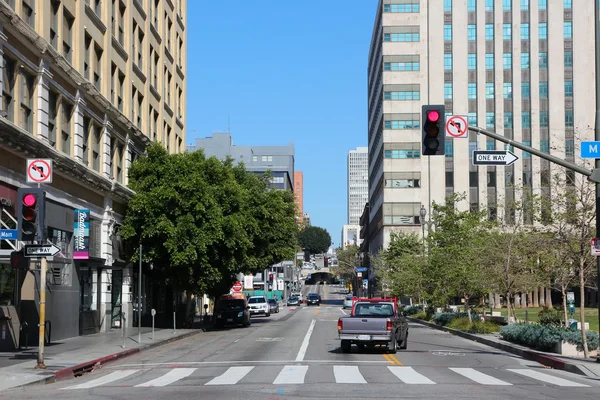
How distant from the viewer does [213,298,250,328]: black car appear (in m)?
46.6

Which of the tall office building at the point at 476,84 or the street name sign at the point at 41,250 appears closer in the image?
the street name sign at the point at 41,250

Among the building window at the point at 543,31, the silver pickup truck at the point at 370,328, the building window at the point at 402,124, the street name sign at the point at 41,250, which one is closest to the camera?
the street name sign at the point at 41,250

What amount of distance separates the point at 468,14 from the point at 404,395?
79638 millimetres

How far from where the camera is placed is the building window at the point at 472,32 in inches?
3484

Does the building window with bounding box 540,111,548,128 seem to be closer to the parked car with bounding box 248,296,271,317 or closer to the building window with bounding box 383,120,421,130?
the building window with bounding box 383,120,421,130

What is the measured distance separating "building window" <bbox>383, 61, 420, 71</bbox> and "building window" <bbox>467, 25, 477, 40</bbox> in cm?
631

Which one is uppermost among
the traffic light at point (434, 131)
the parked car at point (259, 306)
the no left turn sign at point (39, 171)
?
the traffic light at point (434, 131)

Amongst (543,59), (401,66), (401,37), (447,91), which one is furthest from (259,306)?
(543,59)

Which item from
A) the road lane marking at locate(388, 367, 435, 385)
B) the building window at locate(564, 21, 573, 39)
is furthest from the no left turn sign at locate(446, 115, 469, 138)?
the building window at locate(564, 21, 573, 39)

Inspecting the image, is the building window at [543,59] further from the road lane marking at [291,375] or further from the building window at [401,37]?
the road lane marking at [291,375]

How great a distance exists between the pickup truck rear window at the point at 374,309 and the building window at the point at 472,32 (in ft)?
222

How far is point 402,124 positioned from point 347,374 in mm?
73475

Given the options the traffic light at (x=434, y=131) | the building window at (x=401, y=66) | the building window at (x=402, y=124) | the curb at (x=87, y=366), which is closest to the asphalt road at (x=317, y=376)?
the curb at (x=87, y=366)

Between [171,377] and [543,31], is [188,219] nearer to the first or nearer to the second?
[171,377]
